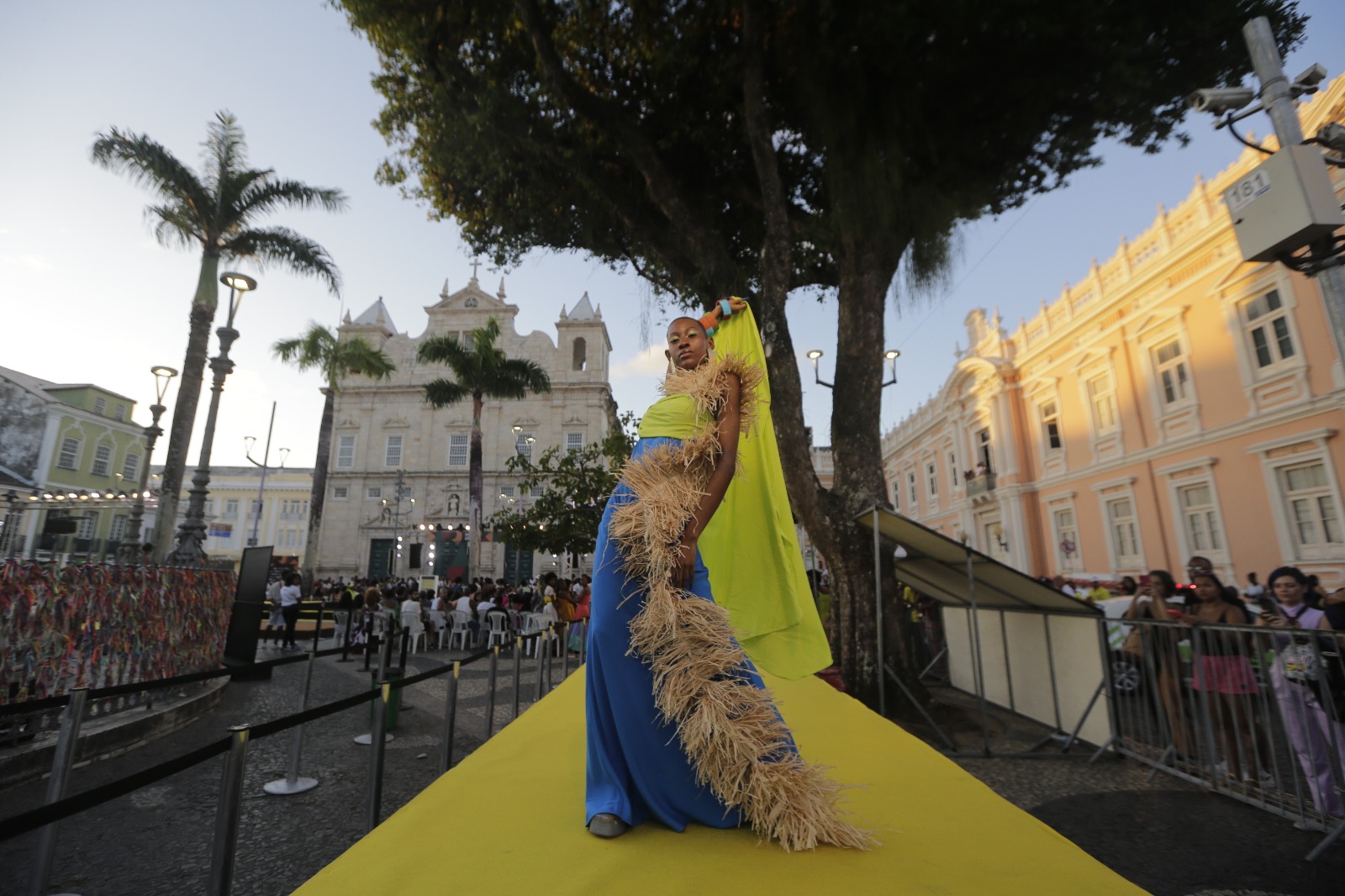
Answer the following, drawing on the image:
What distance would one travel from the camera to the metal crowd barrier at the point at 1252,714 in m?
3.57

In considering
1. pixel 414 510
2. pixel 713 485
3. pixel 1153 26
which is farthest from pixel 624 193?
pixel 414 510

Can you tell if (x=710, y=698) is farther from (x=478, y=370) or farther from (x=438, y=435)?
(x=438, y=435)

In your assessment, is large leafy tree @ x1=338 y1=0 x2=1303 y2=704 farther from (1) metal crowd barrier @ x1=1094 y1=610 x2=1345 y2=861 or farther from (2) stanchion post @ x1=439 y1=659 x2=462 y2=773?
(2) stanchion post @ x1=439 y1=659 x2=462 y2=773

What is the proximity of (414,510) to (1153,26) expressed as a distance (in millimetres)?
37821

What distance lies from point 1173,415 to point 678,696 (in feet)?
57.2

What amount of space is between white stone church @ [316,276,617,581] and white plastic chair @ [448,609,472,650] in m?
21.8

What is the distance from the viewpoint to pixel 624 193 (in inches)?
341

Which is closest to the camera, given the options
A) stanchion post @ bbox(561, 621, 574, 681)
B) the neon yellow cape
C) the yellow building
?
the neon yellow cape

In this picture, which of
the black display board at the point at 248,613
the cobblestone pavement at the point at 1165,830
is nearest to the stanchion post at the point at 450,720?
the cobblestone pavement at the point at 1165,830

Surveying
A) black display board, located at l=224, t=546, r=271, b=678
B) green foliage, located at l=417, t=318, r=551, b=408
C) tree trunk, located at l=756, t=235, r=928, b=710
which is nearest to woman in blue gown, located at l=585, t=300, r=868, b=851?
tree trunk, located at l=756, t=235, r=928, b=710

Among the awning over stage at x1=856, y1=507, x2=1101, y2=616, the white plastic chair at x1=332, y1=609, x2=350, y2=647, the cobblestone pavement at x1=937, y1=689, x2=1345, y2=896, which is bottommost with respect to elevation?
the cobblestone pavement at x1=937, y1=689, x2=1345, y2=896

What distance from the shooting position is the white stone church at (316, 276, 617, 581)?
3722 centimetres

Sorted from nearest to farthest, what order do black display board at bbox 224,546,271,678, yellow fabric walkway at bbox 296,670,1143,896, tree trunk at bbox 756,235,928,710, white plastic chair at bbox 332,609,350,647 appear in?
yellow fabric walkway at bbox 296,670,1143,896 < tree trunk at bbox 756,235,928,710 < black display board at bbox 224,546,271,678 < white plastic chair at bbox 332,609,350,647

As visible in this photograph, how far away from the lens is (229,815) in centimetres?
180
